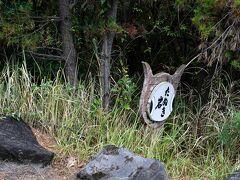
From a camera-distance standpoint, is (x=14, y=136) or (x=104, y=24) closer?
(x=14, y=136)

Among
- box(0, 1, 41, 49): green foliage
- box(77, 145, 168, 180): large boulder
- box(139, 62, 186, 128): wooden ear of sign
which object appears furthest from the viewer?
box(0, 1, 41, 49): green foliage

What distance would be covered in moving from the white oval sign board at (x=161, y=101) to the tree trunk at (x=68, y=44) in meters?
1.19

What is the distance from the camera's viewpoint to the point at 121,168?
158 inches

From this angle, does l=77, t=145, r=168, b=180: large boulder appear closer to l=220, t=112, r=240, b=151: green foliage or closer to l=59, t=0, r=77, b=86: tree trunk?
l=220, t=112, r=240, b=151: green foliage

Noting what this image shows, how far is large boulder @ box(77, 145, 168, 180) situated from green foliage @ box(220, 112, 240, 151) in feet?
3.43

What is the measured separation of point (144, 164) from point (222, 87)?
2.11 meters

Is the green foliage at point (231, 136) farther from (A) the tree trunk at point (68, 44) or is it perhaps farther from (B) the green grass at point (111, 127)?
(A) the tree trunk at point (68, 44)

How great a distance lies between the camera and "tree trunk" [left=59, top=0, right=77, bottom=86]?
5418 mm

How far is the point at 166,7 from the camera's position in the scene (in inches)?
235

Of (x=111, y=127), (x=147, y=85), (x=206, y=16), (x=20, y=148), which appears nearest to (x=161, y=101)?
(x=147, y=85)

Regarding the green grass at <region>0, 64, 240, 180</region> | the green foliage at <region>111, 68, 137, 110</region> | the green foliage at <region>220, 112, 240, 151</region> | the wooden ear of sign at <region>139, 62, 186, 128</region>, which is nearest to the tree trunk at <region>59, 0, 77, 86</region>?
the green grass at <region>0, 64, 240, 180</region>

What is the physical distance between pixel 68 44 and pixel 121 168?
208 cm

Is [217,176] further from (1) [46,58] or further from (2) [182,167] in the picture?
(1) [46,58]

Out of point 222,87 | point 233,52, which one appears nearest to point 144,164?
point 233,52
